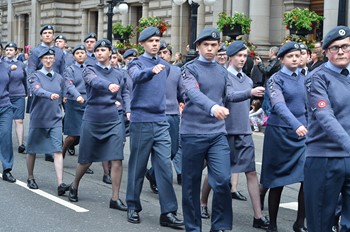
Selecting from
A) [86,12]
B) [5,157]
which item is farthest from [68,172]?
[86,12]

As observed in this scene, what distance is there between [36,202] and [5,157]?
1771 millimetres

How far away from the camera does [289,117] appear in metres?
7.29

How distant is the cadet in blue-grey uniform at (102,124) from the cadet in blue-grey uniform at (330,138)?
11.5 ft

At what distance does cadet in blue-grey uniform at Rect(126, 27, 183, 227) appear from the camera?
26.7 ft

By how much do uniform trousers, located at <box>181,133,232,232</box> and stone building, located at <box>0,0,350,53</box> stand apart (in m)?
8.66

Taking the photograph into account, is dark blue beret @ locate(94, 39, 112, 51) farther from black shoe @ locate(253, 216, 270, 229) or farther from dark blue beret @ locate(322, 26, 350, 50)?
dark blue beret @ locate(322, 26, 350, 50)

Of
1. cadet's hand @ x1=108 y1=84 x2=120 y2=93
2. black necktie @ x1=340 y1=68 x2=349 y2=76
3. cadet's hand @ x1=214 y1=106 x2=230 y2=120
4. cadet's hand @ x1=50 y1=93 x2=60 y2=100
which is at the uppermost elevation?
black necktie @ x1=340 y1=68 x2=349 y2=76

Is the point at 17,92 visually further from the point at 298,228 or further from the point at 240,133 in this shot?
the point at 298,228

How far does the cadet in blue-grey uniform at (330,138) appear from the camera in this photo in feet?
18.5

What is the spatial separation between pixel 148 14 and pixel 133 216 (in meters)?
28.3

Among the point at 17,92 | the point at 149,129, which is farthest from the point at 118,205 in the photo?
the point at 17,92

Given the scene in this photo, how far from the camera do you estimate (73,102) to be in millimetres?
12734

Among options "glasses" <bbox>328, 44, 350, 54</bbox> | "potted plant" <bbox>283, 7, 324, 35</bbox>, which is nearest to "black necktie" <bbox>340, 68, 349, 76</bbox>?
"glasses" <bbox>328, 44, 350, 54</bbox>

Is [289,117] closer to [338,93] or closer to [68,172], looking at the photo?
[338,93]
